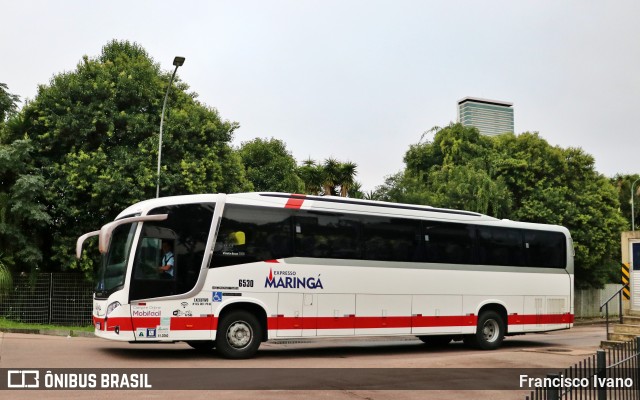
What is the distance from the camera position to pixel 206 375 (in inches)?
446

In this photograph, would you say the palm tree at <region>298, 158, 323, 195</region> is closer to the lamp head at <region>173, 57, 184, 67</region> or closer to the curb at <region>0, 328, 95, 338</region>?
the lamp head at <region>173, 57, 184, 67</region>

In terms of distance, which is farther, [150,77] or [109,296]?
[150,77]

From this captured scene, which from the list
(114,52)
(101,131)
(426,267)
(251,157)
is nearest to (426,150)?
(251,157)

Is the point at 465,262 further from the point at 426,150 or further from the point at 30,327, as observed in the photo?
the point at 426,150

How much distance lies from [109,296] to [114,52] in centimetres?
1928

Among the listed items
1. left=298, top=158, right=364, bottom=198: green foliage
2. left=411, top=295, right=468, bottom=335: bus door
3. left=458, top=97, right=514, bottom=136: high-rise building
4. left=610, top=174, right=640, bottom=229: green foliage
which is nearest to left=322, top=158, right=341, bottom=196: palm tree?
left=298, top=158, right=364, bottom=198: green foliage

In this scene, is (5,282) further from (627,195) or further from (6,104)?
(627,195)

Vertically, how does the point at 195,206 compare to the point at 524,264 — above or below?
above

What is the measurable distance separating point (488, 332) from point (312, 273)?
20.6 feet

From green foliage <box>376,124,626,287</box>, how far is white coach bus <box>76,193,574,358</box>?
13.6 meters

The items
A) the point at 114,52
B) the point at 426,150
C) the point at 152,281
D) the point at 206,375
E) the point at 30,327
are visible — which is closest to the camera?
the point at 206,375

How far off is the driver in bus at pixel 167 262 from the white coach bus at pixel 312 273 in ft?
0.10

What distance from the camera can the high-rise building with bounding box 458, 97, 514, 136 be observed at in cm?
9262

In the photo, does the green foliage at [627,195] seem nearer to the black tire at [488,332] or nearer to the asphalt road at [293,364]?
the black tire at [488,332]
